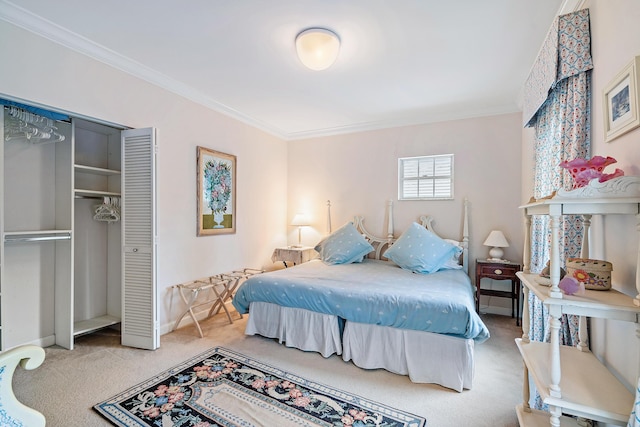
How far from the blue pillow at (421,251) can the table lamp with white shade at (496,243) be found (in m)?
0.46

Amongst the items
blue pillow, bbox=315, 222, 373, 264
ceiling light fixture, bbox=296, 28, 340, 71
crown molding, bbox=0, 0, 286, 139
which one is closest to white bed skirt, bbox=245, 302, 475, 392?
blue pillow, bbox=315, 222, 373, 264

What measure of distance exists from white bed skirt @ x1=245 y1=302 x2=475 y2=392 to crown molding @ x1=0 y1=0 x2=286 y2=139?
2621 mm

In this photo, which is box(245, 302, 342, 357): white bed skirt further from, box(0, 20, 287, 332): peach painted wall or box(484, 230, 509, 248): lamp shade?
box(484, 230, 509, 248): lamp shade

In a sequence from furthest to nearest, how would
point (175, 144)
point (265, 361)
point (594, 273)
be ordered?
point (175, 144)
point (265, 361)
point (594, 273)

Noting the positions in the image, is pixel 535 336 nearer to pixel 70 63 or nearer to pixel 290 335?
pixel 290 335

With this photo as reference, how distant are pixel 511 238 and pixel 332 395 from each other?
3.19 metres

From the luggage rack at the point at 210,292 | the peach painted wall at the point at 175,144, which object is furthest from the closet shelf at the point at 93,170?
the luggage rack at the point at 210,292

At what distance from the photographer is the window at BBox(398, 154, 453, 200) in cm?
434

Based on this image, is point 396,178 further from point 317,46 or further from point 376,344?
point 376,344

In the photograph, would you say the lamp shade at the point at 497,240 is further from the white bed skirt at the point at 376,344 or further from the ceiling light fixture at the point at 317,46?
the ceiling light fixture at the point at 317,46

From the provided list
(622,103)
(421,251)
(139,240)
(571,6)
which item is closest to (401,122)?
(421,251)

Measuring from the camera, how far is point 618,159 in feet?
4.72

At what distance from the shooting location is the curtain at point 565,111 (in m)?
1.76

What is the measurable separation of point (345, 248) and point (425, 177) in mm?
1677
